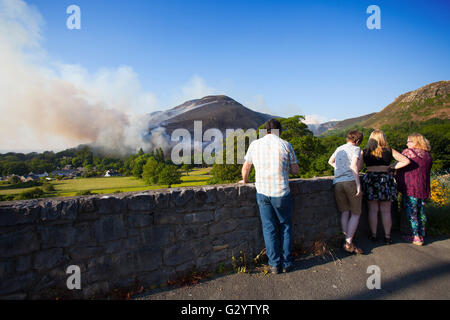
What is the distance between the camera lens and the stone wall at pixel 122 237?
86.4 inches

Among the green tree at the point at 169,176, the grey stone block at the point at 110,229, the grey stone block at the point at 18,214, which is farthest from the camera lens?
the green tree at the point at 169,176

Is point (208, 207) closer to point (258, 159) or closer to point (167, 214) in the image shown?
point (167, 214)

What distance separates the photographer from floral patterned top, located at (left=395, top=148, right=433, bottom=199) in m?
3.74

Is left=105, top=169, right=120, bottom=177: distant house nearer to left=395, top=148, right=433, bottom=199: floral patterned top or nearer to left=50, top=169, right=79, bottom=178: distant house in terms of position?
left=50, top=169, right=79, bottom=178: distant house

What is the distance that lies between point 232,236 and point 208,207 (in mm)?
562

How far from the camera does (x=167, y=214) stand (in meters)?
2.79

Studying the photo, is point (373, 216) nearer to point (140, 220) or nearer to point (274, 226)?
point (274, 226)

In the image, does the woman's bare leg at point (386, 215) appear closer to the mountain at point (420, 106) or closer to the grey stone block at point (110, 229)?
the grey stone block at point (110, 229)

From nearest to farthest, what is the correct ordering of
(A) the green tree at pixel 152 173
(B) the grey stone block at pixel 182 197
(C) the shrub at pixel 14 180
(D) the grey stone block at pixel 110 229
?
(D) the grey stone block at pixel 110 229 → (B) the grey stone block at pixel 182 197 → (C) the shrub at pixel 14 180 → (A) the green tree at pixel 152 173

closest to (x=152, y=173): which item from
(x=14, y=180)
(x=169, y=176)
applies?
(x=169, y=176)

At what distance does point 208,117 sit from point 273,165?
97814mm

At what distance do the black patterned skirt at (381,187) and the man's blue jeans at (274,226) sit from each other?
5.73 ft

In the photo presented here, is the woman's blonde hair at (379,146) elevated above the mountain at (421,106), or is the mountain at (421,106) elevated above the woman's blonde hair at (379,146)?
the mountain at (421,106)

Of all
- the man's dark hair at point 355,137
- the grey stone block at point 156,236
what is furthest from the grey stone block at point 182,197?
the man's dark hair at point 355,137
